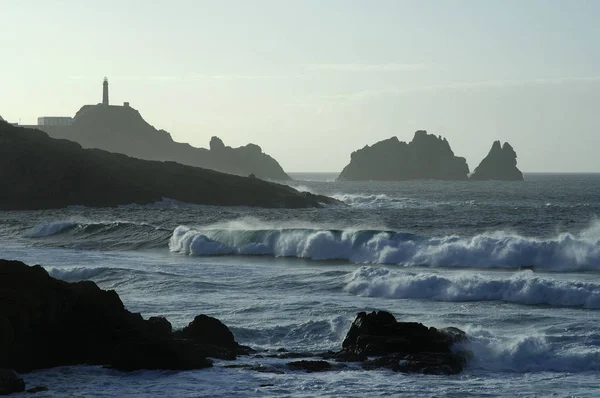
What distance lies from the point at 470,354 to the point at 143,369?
661 centimetres

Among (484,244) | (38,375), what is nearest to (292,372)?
(38,375)

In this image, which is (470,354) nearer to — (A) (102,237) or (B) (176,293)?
(B) (176,293)

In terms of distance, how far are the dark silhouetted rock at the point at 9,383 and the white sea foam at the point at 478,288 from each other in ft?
47.4

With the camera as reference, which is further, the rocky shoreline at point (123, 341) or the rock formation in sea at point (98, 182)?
the rock formation in sea at point (98, 182)

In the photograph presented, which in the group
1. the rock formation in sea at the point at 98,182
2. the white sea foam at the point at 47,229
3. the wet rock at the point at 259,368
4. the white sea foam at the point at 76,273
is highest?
the rock formation in sea at the point at 98,182

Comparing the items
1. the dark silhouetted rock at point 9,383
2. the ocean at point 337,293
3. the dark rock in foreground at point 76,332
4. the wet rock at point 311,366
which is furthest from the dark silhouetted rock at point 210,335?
the dark silhouetted rock at point 9,383

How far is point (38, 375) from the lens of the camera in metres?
16.2

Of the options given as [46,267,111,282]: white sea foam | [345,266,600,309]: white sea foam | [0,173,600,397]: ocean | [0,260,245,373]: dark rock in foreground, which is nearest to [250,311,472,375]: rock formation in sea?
[0,173,600,397]: ocean

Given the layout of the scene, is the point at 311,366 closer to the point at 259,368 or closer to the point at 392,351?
the point at 259,368

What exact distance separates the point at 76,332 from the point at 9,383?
2.80 meters

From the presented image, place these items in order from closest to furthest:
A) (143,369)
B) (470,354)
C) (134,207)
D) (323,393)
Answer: (323,393), (143,369), (470,354), (134,207)

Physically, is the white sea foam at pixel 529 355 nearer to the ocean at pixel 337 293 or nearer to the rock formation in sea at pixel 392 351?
the ocean at pixel 337 293

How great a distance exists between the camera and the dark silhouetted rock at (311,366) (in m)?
17.0

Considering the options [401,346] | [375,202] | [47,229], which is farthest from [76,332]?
[375,202]
